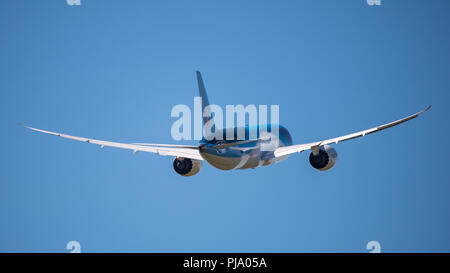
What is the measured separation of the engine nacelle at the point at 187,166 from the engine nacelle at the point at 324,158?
921 cm

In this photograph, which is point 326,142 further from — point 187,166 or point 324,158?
point 187,166

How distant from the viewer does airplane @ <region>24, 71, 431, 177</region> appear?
4397 centimetres

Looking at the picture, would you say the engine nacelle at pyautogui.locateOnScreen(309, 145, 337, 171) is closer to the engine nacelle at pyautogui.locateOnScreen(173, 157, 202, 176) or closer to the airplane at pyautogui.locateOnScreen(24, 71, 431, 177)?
the airplane at pyautogui.locateOnScreen(24, 71, 431, 177)

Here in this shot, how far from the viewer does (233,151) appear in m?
45.4

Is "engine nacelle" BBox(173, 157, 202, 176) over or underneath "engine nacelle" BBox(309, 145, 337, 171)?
over

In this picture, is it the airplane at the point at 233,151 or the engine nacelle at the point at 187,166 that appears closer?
the airplane at the point at 233,151

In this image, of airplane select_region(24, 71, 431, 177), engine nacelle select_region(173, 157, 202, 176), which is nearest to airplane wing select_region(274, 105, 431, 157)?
airplane select_region(24, 71, 431, 177)

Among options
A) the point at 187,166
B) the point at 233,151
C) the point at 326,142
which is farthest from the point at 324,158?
the point at 187,166

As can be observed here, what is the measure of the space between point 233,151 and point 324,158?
6938 millimetres

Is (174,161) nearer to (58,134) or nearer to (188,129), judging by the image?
(188,129)

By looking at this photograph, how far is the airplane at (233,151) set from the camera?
43969 millimetres

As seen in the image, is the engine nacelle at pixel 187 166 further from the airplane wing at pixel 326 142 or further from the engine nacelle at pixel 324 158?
the engine nacelle at pixel 324 158

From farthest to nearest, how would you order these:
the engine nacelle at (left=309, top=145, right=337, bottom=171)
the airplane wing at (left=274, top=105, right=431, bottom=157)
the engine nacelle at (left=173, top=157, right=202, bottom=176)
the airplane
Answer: the engine nacelle at (left=173, top=157, right=202, bottom=176) < the engine nacelle at (left=309, top=145, right=337, bottom=171) < the airplane < the airplane wing at (left=274, top=105, right=431, bottom=157)

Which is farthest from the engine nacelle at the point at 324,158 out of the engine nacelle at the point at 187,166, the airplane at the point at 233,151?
the engine nacelle at the point at 187,166
